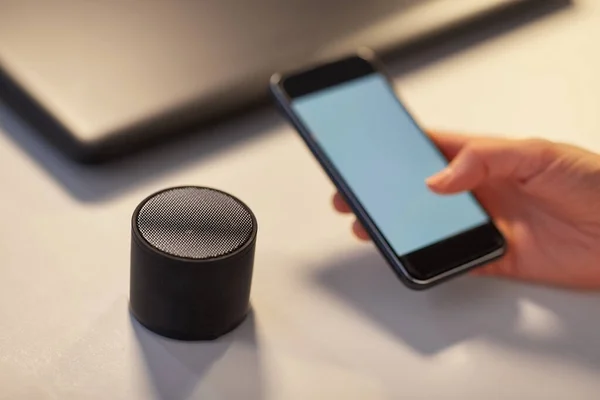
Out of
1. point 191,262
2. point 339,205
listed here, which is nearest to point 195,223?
point 191,262

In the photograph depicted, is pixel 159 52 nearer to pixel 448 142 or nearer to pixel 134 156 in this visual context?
pixel 134 156

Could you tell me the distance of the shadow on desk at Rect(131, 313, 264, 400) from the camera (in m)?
0.47

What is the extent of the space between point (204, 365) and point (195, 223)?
0.07 metres

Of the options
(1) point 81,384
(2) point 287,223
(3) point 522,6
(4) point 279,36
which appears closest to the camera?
(1) point 81,384

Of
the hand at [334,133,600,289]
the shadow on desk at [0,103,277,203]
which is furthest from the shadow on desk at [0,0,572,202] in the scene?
the hand at [334,133,600,289]

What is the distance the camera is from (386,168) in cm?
57

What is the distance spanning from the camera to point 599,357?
52 centimetres

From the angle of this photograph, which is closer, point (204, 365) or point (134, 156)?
point (204, 365)

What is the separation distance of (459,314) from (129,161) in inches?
9.3

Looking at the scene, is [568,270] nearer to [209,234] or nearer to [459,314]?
[459,314]

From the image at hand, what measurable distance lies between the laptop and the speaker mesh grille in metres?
0.13

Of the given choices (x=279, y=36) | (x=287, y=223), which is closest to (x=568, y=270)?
(x=287, y=223)

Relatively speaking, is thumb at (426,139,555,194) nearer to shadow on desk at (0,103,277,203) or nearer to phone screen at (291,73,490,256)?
phone screen at (291,73,490,256)

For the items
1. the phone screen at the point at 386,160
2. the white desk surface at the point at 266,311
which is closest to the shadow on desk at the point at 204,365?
the white desk surface at the point at 266,311
